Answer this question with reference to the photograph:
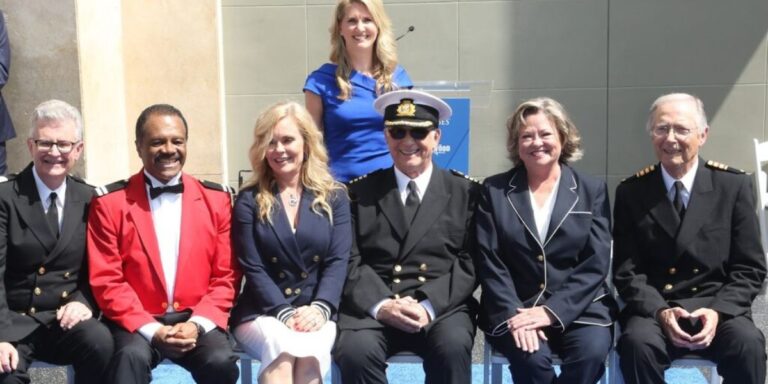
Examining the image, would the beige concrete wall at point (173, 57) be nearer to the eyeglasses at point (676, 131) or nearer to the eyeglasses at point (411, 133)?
the eyeglasses at point (411, 133)

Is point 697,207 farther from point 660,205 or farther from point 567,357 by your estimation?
point 567,357

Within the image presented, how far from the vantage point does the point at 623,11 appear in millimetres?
7957

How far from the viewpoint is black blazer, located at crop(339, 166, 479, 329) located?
382 centimetres

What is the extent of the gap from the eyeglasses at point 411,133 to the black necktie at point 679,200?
1170 millimetres

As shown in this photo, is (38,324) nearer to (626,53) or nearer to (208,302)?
(208,302)

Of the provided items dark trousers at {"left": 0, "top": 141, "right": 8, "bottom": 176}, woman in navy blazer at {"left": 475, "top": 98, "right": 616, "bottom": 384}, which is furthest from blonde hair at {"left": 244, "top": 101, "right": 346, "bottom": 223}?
dark trousers at {"left": 0, "top": 141, "right": 8, "bottom": 176}

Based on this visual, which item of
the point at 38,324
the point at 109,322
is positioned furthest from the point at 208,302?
the point at 38,324

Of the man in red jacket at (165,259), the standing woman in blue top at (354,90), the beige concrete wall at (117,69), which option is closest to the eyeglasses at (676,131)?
the standing woman in blue top at (354,90)

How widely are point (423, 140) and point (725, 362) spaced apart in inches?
63.7

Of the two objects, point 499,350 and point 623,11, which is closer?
point 499,350

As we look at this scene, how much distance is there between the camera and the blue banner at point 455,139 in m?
6.42

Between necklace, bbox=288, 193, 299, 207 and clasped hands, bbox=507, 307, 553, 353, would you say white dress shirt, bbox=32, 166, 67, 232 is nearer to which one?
necklace, bbox=288, 193, 299, 207

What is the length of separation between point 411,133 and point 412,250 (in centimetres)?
54

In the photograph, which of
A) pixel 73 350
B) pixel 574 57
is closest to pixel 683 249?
pixel 73 350
